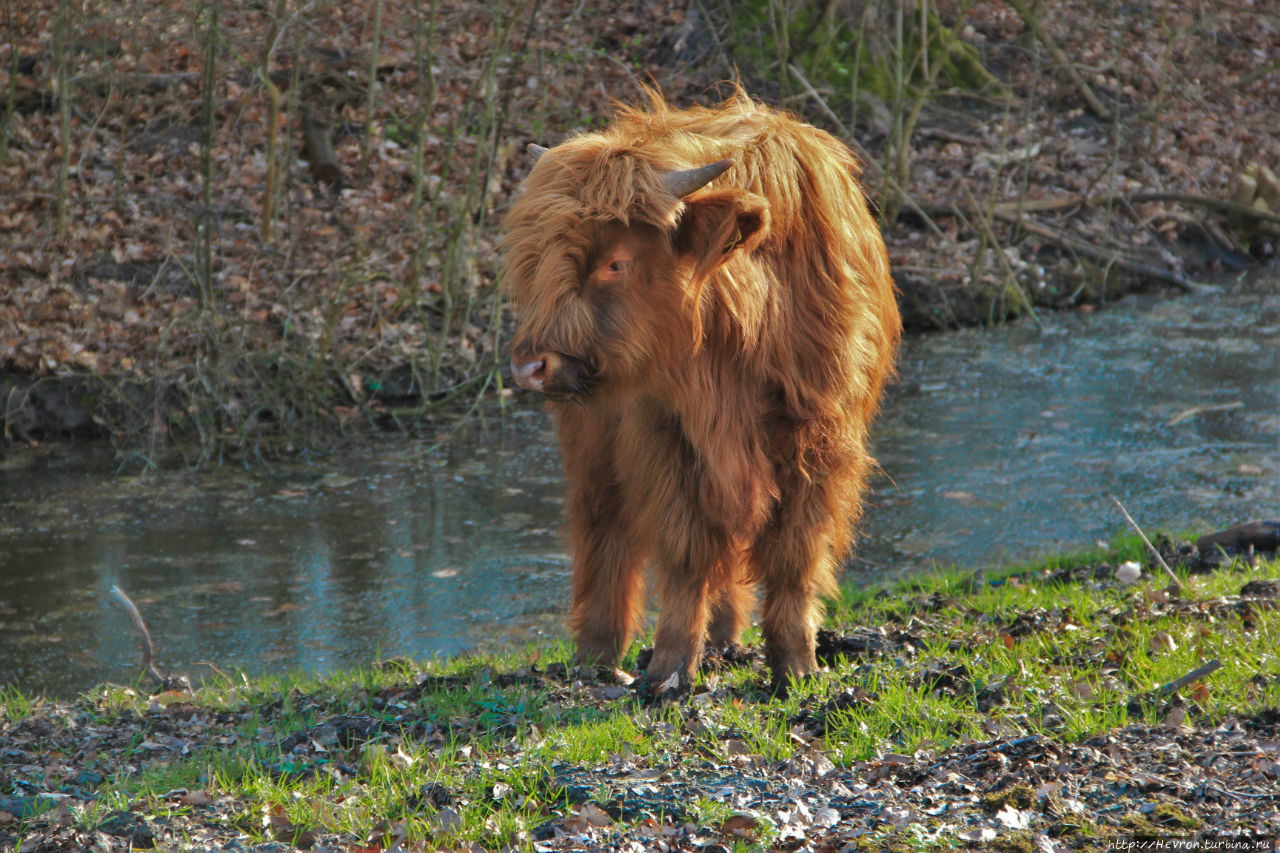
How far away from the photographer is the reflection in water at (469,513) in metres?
6.64

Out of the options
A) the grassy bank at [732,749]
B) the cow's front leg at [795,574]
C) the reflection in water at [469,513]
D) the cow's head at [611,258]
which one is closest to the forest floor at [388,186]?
the reflection in water at [469,513]

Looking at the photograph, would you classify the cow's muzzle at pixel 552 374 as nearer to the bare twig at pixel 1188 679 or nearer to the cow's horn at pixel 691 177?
the cow's horn at pixel 691 177

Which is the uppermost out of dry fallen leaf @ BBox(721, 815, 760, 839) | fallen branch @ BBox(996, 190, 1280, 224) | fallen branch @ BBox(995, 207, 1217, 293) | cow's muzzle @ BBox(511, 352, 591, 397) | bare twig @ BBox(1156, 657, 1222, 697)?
fallen branch @ BBox(996, 190, 1280, 224)

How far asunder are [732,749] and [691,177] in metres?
1.84

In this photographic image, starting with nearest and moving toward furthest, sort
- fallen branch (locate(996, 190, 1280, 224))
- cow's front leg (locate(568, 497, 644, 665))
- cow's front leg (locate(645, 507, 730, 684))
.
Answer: cow's front leg (locate(645, 507, 730, 684)), cow's front leg (locate(568, 497, 644, 665)), fallen branch (locate(996, 190, 1280, 224))

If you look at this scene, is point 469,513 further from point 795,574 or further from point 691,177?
point 691,177

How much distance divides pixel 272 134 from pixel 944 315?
21.6 ft

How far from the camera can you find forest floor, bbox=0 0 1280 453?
31.9 feet

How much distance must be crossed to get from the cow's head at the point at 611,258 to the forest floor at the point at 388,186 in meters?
5.69

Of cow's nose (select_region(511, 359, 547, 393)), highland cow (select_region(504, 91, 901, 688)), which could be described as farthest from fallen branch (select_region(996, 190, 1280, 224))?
cow's nose (select_region(511, 359, 547, 393))

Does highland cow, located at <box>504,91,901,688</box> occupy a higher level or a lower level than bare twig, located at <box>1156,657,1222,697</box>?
higher

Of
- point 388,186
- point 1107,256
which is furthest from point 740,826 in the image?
point 1107,256

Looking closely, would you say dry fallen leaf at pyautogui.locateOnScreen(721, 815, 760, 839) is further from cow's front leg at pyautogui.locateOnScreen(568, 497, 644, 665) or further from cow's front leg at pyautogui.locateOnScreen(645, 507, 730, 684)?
cow's front leg at pyautogui.locateOnScreen(568, 497, 644, 665)

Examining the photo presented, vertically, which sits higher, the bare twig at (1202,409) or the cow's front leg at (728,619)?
the bare twig at (1202,409)
